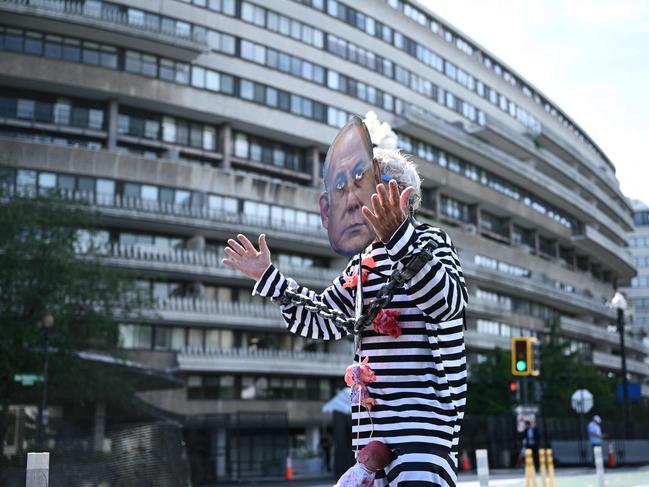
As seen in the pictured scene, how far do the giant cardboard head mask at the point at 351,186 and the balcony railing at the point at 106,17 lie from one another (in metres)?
43.3

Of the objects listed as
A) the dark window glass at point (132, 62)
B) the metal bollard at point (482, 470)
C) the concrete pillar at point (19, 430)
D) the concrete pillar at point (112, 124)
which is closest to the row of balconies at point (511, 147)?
the dark window glass at point (132, 62)

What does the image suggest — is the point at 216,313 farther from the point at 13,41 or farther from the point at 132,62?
the point at 13,41

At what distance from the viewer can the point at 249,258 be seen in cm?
452

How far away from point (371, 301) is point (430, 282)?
48 cm

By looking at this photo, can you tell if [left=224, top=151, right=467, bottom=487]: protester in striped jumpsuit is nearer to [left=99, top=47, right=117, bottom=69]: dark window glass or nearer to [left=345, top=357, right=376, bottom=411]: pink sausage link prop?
[left=345, top=357, right=376, bottom=411]: pink sausage link prop

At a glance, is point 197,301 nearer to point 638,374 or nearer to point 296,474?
point 296,474

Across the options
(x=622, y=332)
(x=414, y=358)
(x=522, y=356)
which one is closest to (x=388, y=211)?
(x=414, y=358)

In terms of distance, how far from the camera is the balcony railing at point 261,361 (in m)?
45.0

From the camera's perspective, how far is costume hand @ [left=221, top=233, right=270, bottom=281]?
4.47 meters

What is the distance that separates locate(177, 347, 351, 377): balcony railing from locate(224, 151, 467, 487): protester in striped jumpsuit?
41793 mm

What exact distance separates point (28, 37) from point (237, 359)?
2063cm

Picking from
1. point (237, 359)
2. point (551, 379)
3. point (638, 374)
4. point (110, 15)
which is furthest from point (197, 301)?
point (638, 374)

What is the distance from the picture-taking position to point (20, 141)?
140 feet

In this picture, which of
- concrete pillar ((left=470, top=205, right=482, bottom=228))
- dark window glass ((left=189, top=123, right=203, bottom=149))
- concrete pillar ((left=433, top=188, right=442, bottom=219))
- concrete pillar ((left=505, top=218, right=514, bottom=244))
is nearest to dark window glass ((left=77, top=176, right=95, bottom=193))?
dark window glass ((left=189, top=123, right=203, bottom=149))
